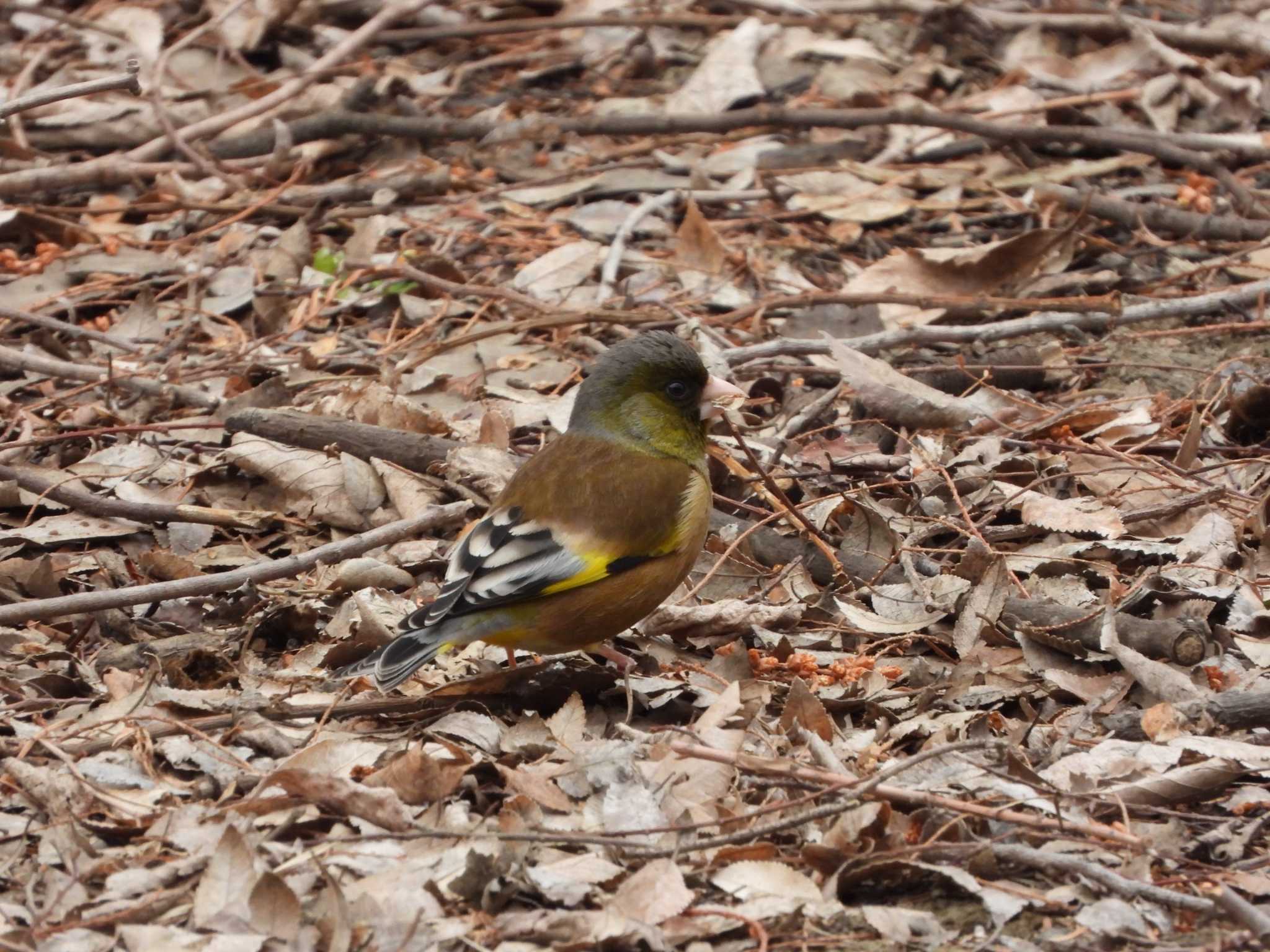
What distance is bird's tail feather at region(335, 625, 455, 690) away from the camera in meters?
4.28

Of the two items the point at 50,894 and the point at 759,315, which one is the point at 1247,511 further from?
the point at 50,894

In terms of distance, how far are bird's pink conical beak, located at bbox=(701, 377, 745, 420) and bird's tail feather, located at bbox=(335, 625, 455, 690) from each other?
51.8 inches

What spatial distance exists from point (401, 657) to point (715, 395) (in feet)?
4.98

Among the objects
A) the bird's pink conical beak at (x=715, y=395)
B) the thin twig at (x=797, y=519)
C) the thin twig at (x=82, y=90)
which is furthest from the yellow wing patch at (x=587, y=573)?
the thin twig at (x=82, y=90)

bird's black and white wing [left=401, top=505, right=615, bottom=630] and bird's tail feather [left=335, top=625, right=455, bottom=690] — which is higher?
bird's black and white wing [left=401, top=505, right=615, bottom=630]

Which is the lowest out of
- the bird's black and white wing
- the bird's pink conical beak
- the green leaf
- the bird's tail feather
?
the green leaf

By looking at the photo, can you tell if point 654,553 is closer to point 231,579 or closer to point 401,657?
point 401,657

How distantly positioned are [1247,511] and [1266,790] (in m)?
1.65

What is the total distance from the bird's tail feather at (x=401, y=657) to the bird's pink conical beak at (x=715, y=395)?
1317mm

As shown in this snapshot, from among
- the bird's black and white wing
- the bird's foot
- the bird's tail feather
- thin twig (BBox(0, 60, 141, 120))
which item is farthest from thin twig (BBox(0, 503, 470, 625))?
thin twig (BBox(0, 60, 141, 120))

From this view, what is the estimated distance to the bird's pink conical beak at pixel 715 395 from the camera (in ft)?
17.3

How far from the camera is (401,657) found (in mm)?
4324

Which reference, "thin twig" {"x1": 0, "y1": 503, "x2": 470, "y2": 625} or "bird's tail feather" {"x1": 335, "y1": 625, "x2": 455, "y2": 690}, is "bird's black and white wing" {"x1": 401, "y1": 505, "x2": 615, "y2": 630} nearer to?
"bird's tail feather" {"x1": 335, "y1": 625, "x2": 455, "y2": 690}

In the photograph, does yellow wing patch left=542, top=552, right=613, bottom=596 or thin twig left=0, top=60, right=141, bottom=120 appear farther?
yellow wing patch left=542, top=552, right=613, bottom=596
